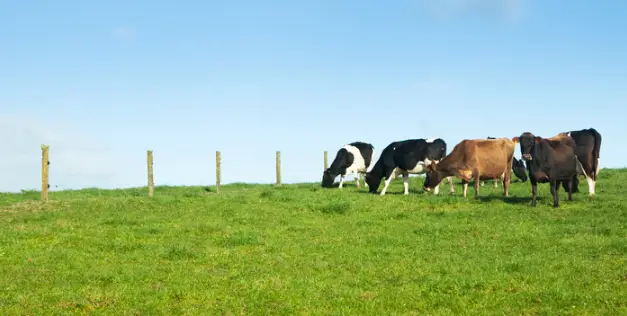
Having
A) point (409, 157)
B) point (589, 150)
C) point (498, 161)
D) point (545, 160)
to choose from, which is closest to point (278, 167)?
point (409, 157)

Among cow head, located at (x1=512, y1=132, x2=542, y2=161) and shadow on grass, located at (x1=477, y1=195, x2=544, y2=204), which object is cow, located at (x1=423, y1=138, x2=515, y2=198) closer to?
shadow on grass, located at (x1=477, y1=195, x2=544, y2=204)

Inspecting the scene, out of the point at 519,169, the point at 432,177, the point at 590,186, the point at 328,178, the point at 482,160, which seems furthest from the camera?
the point at 328,178

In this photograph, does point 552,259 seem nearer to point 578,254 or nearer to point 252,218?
point 578,254

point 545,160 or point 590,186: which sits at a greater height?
point 545,160

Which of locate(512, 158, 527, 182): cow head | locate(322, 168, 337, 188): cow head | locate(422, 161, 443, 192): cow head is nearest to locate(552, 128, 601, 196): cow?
locate(422, 161, 443, 192): cow head

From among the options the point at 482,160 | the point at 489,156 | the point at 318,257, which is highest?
the point at 489,156

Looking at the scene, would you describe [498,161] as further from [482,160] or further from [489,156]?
[482,160]

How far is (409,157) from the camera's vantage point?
29734 mm

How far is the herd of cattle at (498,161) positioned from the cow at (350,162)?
67mm

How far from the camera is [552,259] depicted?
14.3m

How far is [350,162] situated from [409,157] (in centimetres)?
696

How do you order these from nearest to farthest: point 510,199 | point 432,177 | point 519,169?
point 510,199 → point 432,177 → point 519,169

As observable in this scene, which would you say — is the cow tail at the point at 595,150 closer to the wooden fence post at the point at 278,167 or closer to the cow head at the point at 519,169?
the cow head at the point at 519,169

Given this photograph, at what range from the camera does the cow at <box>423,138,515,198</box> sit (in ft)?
86.8
